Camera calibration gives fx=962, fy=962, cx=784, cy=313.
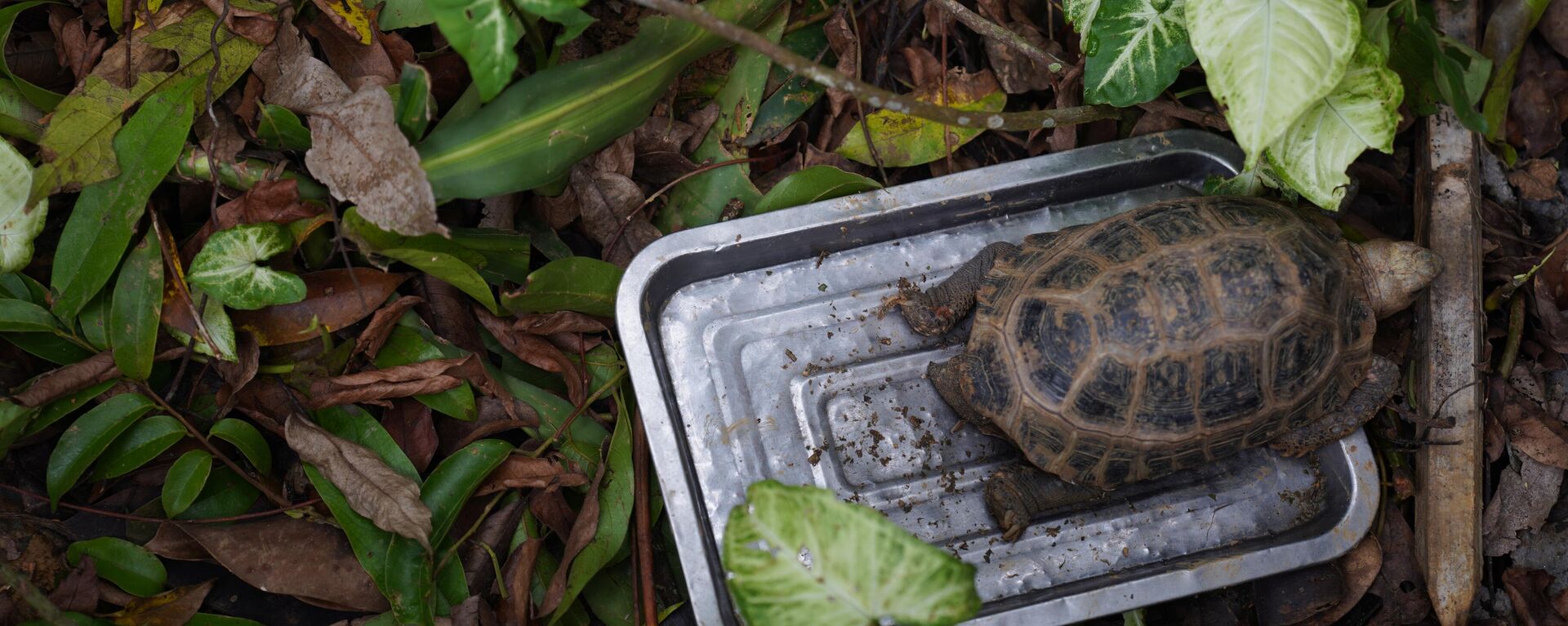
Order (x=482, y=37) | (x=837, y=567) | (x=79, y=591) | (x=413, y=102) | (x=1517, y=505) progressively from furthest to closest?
(x=1517, y=505)
(x=79, y=591)
(x=413, y=102)
(x=482, y=37)
(x=837, y=567)

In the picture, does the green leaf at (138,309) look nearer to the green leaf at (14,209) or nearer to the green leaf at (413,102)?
the green leaf at (14,209)

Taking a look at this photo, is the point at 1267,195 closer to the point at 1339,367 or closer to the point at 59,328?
the point at 1339,367

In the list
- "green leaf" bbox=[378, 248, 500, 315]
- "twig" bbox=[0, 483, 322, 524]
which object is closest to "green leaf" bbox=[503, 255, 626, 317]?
"green leaf" bbox=[378, 248, 500, 315]

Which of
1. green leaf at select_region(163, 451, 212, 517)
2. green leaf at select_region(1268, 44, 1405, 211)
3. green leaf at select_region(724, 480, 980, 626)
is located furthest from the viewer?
green leaf at select_region(163, 451, 212, 517)

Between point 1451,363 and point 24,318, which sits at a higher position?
point 24,318

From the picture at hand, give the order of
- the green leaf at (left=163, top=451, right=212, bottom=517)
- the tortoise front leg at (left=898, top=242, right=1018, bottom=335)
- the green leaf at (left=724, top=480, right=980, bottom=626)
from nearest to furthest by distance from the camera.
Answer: the green leaf at (left=724, top=480, right=980, bottom=626) → the green leaf at (left=163, top=451, right=212, bottom=517) → the tortoise front leg at (left=898, top=242, right=1018, bottom=335)

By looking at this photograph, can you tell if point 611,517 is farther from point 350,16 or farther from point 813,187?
point 350,16

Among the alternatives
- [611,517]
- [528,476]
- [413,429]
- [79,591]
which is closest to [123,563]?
[79,591]

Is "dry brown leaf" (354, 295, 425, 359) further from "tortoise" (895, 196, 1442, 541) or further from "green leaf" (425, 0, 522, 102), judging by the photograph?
"tortoise" (895, 196, 1442, 541)
